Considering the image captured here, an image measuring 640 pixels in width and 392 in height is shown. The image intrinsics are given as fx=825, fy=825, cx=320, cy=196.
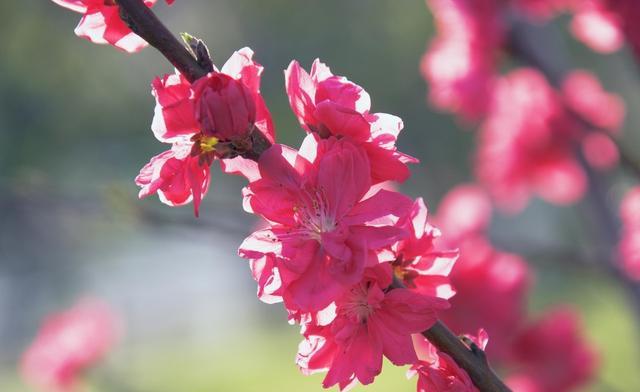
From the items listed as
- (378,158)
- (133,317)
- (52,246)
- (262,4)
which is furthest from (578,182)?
(133,317)

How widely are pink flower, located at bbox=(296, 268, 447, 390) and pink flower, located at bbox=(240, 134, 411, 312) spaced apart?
33 mm

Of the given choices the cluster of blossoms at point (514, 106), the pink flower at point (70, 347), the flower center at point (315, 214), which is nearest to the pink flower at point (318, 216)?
the flower center at point (315, 214)

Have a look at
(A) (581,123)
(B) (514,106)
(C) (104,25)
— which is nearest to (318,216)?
(C) (104,25)

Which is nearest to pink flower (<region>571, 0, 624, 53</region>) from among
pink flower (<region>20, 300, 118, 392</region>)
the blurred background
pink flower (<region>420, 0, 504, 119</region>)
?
pink flower (<region>420, 0, 504, 119</region>)

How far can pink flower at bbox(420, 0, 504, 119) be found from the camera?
1354mm

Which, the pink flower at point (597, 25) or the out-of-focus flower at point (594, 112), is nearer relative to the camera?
the pink flower at point (597, 25)

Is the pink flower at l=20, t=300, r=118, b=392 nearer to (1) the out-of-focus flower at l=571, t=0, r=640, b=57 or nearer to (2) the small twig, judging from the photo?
(1) the out-of-focus flower at l=571, t=0, r=640, b=57

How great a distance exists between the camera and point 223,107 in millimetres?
537

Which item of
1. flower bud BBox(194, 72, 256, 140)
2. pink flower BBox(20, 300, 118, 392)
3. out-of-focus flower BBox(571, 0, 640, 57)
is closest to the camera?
flower bud BBox(194, 72, 256, 140)

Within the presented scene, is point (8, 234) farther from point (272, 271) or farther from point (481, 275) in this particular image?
point (272, 271)

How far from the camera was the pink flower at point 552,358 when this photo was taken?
4.84 feet

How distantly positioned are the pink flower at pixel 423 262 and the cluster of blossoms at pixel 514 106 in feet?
2.21

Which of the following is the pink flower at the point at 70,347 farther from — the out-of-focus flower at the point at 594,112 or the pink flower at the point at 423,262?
the pink flower at the point at 423,262

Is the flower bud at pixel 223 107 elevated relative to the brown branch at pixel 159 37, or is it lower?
lower
